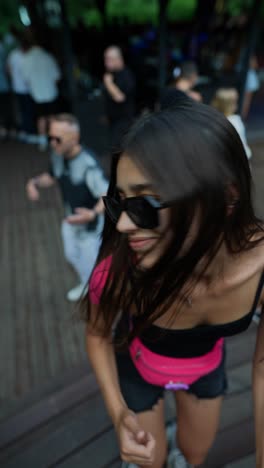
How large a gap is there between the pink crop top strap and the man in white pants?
115 cm

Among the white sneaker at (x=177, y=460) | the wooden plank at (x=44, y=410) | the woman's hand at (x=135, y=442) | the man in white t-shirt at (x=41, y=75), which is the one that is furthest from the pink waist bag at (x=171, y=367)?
the man in white t-shirt at (x=41, y=75)

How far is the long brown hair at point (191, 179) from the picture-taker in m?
0.72

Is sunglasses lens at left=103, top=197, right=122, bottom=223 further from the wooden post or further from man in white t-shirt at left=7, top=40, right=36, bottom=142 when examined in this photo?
man in white t-shirt at left=7, top=40, right=36, bottom=142

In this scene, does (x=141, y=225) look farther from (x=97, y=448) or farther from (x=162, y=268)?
(x=97, y=448)

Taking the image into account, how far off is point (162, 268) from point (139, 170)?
0.26 m

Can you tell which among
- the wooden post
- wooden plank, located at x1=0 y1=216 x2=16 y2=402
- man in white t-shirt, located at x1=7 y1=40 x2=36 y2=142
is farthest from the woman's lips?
man in white t-shirt, located at x1=7 y1=40 x2=36 y2=142

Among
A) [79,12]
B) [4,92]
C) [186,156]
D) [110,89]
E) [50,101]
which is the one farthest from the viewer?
[79,12]

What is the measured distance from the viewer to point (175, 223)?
0.76m

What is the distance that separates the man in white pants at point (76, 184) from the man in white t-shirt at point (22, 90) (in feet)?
12.7

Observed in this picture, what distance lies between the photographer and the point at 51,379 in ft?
7.93

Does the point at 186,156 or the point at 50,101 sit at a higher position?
the point at 186,156

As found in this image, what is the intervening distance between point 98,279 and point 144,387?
478mm

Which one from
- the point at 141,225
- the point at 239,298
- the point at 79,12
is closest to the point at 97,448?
the point at 239,298

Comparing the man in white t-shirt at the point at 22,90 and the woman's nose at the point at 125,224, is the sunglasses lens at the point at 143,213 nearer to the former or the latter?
the woman's nose at the point at 125,224
